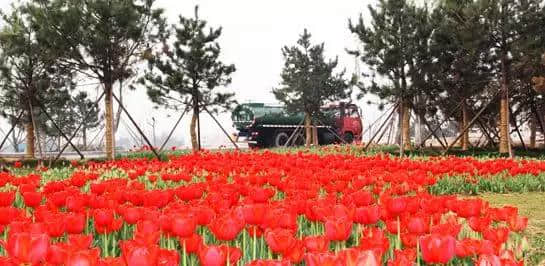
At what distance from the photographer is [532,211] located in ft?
24.2

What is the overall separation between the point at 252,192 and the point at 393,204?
1294mm

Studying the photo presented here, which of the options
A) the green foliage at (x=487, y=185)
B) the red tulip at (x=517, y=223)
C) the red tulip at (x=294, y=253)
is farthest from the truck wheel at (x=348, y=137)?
the red tulip at (x=294, y=253)

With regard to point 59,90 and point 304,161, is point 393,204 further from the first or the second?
point 59,90

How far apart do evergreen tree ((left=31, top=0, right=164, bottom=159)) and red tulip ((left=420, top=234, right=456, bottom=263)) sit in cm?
1712

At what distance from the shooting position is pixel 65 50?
1842 cm

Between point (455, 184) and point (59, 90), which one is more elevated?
point (59, 90)

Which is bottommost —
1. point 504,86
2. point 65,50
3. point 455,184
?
point 455,184

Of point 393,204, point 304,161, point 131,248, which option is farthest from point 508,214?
point 304,161

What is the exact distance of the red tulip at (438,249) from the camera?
8.28 feet

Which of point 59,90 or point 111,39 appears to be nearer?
point 111,39

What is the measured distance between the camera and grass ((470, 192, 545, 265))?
4457mm

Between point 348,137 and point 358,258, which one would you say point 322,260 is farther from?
point 348,137

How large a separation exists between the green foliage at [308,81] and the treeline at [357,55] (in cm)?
723

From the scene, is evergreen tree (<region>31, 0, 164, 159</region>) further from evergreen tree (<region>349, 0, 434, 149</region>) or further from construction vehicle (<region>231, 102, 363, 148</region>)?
construction vehicle (<region>231, 102, 363, 148</region>)
